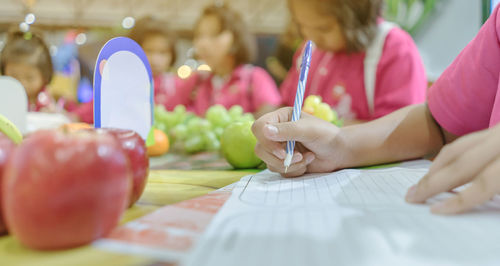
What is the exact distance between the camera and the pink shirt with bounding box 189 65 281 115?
79.0 inches

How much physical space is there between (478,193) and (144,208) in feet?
1.09

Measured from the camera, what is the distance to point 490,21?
0.62 m

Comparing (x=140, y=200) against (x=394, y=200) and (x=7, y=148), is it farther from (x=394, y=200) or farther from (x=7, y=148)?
(x=394, y=200)

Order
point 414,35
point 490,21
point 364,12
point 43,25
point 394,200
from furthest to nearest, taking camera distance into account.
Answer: point 43,25 → point 414,35 → point 364,12 → point 490,21 → point 394,200

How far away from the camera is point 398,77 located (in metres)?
1.13

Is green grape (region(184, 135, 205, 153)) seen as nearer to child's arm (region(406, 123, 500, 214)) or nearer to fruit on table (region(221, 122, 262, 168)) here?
fruit on table (region(221, 122, 262, 168))

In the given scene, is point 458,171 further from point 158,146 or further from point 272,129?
point 158,146

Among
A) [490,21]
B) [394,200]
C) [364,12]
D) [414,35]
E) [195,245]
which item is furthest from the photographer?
[414,35]

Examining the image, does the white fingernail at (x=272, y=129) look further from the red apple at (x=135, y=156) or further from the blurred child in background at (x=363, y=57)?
the blurred child in background at (x=363, y=57)

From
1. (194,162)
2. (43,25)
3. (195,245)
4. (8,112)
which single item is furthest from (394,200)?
(43,25)

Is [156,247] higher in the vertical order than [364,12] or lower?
lower

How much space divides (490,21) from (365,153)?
12.1 inches

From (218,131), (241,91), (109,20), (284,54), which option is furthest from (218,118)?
(109,20)

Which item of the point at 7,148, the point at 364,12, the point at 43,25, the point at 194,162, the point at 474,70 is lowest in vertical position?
the point at 194,162
